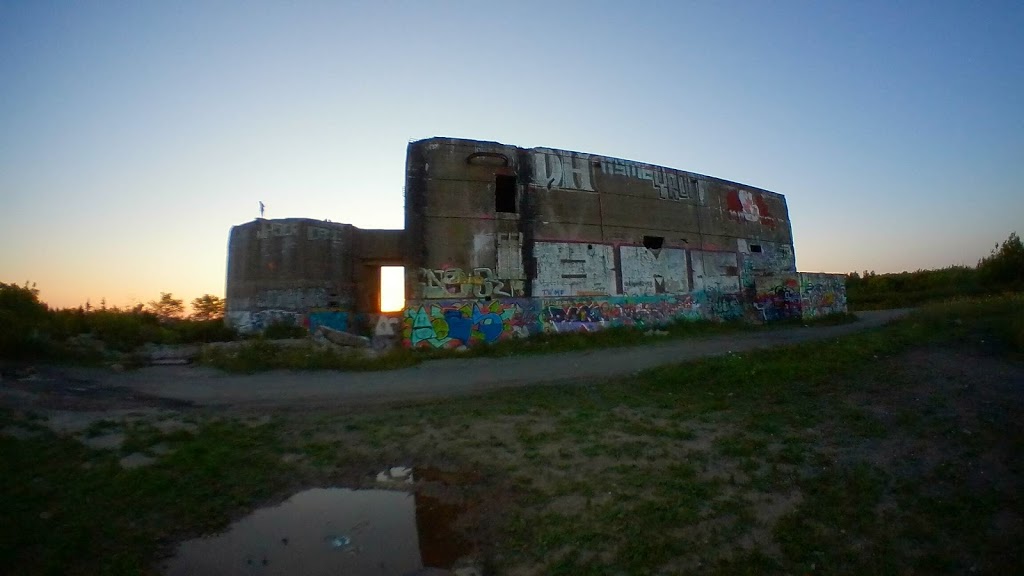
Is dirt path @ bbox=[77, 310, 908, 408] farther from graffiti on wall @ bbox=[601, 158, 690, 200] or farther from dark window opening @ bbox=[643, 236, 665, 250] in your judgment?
graffiti on wall @ bbox=[601, 158, 690, 200]

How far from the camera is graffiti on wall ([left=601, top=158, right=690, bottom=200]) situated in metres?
19.5

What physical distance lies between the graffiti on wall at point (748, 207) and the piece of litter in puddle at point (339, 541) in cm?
2317

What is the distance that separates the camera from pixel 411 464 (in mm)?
5414

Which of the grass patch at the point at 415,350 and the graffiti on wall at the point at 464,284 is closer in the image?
the grass patch at the point at 415,350

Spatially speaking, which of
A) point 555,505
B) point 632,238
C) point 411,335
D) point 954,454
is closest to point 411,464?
point 555,505

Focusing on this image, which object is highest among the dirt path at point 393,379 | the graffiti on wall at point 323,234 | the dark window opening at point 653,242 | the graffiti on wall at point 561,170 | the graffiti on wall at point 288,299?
the graffiti on wall at point 561,170

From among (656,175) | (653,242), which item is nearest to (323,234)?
(653,242)

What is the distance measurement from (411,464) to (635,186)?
17.0 metres

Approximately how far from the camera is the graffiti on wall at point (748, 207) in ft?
76.8

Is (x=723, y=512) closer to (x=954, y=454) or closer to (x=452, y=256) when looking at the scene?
(x=954, y=454)

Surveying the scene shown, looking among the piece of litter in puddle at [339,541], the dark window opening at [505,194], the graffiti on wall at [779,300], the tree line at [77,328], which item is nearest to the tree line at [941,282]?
the graffiti on wall at [779,300]

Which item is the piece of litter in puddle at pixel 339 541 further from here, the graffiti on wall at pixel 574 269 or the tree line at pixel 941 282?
the tree line at pixel 941 282

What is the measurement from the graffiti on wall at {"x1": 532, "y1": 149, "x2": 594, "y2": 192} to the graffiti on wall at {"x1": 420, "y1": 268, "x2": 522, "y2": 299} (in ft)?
13.1

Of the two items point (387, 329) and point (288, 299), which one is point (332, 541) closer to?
point (387, 329)
